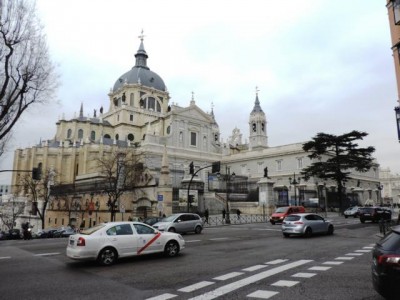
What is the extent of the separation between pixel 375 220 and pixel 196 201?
17.2 metres

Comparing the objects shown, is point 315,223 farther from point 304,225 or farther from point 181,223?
point 181,223

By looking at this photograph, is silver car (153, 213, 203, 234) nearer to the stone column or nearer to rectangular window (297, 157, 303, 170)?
→ the stone column

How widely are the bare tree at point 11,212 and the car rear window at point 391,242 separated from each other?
6168 centimetres

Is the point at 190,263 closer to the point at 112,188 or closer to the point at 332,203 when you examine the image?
the point at 112,188

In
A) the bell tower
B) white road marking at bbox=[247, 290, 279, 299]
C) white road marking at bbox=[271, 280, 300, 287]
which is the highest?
the bell tower

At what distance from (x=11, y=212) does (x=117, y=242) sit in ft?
211

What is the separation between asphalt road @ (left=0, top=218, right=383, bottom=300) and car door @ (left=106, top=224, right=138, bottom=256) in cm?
44

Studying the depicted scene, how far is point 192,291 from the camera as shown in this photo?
6730 millimetres

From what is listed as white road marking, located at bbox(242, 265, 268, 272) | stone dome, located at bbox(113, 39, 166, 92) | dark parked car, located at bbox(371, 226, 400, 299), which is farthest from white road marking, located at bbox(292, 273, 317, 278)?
stone dome, located at bbox(113, 39, 166, 92)

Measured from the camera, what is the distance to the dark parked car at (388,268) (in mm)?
4810

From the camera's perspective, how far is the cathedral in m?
37.0

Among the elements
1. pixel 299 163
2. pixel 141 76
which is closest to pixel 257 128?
pixel 299 163

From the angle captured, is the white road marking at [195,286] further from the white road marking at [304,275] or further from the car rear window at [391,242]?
the car rear window at [391,242]

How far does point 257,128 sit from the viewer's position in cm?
8294
